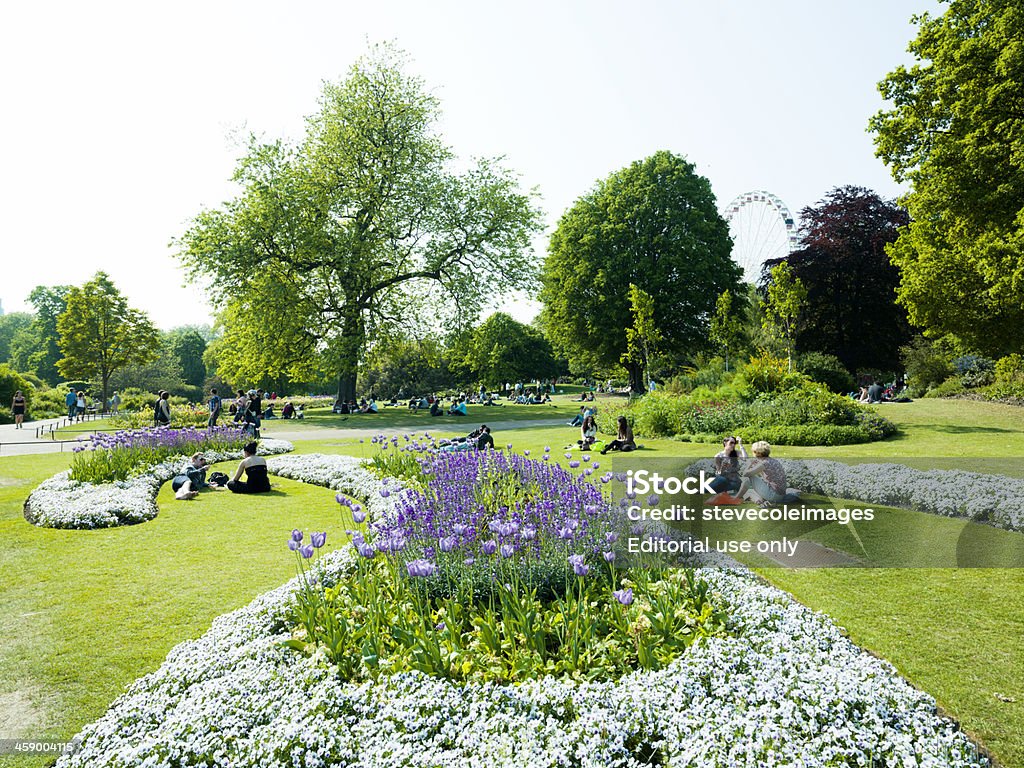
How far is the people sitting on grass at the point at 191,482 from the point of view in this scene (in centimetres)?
1159

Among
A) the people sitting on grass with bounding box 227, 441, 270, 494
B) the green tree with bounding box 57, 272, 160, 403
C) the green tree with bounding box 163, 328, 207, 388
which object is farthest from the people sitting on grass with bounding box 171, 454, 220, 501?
the green tree with bounding box 163, 328, 207, 388

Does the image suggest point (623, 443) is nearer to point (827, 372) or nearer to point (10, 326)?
point (827, 372)

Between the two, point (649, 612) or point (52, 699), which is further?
point (649, 612)

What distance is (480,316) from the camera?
33750 mm

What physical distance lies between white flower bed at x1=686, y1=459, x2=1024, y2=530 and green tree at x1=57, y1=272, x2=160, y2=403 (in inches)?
1733

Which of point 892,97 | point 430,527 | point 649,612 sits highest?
point 892,97

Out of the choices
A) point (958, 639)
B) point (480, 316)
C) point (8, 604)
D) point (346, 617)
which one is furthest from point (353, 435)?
point (958, 639)

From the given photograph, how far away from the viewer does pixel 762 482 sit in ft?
28.1

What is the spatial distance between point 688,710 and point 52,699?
414 centimetres

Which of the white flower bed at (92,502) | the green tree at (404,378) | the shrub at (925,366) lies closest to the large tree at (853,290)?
the shrub at (925,366)

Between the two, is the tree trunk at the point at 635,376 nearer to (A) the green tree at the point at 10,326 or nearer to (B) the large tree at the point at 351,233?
(B) the large tree at the point at 351,233

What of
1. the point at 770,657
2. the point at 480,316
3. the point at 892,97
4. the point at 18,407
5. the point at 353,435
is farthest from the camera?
the point at 480,316

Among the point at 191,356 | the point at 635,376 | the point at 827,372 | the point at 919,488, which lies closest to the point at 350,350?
the point at 635,376

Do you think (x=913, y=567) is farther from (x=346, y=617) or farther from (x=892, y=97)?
(x=892, y=97)
